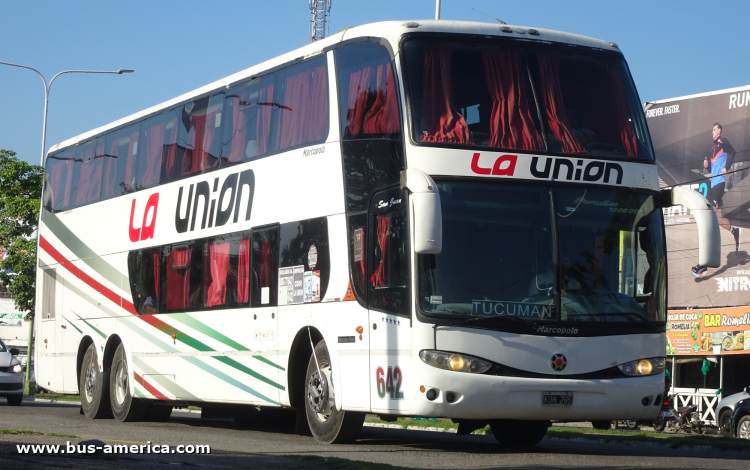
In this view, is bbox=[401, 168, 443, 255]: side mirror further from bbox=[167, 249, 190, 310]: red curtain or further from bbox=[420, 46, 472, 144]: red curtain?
bbox=[167, 249, 190, 310]: red curtain

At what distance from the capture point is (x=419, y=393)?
11547 mm

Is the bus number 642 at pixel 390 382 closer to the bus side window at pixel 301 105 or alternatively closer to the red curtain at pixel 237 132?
the bus side window at pixel 301 105

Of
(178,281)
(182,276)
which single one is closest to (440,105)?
(182,276)

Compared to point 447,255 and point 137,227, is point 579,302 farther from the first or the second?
point 137,227

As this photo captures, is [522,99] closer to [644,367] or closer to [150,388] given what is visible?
[644,367]

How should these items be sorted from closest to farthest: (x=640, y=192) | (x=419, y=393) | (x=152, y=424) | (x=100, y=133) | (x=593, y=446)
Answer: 1. (x=419, y=393)
2. (x=640, y=192)
3. (x=593, y=446)
4. (x=152, y=424)
5. (x=100, y=133)

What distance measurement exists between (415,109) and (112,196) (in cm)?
903

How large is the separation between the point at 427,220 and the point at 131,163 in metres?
9.30

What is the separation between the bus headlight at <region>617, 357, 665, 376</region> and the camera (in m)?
12.1

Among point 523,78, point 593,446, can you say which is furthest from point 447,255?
point 593,446

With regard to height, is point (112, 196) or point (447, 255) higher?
point (112, 196)

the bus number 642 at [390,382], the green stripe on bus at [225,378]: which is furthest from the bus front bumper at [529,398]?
the green stripe on bus at [225,378]

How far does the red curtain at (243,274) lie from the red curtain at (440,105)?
13.3 feet

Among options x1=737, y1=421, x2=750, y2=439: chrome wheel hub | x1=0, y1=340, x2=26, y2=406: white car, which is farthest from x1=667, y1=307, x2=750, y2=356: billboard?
x1=0, y1=340, x2=26, y2=406: white car
